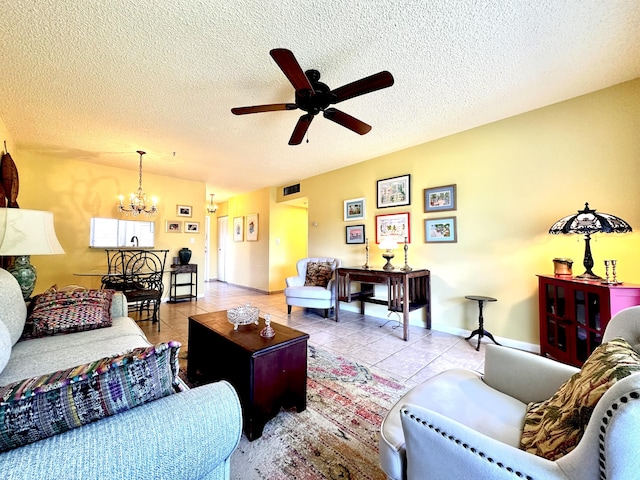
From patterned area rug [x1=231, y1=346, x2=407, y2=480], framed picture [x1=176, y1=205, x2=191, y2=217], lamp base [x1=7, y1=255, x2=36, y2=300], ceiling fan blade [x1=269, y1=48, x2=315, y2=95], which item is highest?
ceiling fan blade [x1=269, y1=48, x2=315, y2=95]

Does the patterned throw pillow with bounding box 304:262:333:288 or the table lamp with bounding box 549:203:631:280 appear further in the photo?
the patterned throw pillow with bounding box 304:262:333:288

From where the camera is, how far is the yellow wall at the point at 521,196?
233 centimetres

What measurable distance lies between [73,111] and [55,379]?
3.30 m

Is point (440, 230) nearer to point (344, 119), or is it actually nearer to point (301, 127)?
point (344, 119)

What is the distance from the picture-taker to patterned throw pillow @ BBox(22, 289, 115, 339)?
5.70 feet

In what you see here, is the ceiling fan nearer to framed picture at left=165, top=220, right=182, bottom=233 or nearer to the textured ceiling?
Result: the textured ceiling

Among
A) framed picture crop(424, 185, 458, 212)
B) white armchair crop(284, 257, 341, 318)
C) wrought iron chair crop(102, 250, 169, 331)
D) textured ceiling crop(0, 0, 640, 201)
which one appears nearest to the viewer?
textured ceiling crop(0, 0, 640, 201)

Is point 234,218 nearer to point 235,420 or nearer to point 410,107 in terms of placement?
point 410,107

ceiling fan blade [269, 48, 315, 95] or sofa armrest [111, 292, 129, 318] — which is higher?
ceiling fan blade [269, 48, 315, 95]

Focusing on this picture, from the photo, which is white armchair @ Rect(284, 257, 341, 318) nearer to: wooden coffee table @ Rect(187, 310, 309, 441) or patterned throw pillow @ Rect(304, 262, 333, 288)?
patterned throw pillow @ Rect(304, 262, 333, 288)

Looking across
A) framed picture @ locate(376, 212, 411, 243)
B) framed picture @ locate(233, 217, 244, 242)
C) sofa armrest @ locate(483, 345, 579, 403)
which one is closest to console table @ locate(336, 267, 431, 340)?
framed picture @ locate(376, 212, 411, 243)

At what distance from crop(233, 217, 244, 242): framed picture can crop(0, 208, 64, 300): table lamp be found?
16.2 ft

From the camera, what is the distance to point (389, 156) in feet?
13.1

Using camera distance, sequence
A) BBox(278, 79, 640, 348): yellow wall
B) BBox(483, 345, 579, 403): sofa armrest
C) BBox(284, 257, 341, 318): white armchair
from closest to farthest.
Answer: BBox(483, 345, 579, 403): sofa armrest
BBox(278, 79, 640, 348): yellow wall
BBox(284, 257, 341, 318): white armchair
